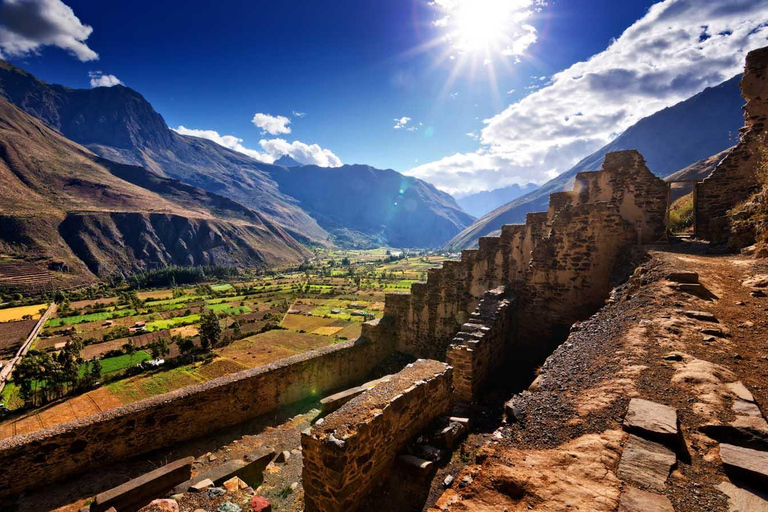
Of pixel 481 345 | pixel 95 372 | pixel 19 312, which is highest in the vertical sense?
pixel 481 345

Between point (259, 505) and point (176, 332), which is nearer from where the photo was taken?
point (259, 505)

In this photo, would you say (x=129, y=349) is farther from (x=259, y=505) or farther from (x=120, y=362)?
(x=259, y=505)

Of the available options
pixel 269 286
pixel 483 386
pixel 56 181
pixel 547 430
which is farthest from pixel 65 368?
pixel 56 181

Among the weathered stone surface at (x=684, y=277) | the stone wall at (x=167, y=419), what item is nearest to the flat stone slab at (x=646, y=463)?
the weathered stone surface at (x=684, y=277)

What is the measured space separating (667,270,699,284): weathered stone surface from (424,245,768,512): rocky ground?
0.22 m

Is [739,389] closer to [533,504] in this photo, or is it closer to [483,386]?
[533,504]

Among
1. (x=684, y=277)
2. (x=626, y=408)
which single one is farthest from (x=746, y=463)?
(x=684, y=277)

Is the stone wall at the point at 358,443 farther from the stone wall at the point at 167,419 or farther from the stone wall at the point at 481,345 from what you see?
the stone wall at the point at 167,419

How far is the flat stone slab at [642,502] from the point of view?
10.5 ft

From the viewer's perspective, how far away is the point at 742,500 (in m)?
3.13

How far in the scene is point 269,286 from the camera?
432 ft

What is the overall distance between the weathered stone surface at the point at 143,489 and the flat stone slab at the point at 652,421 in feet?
33.5

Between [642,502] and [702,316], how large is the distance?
544 centimetres

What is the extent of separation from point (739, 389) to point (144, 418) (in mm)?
13349
